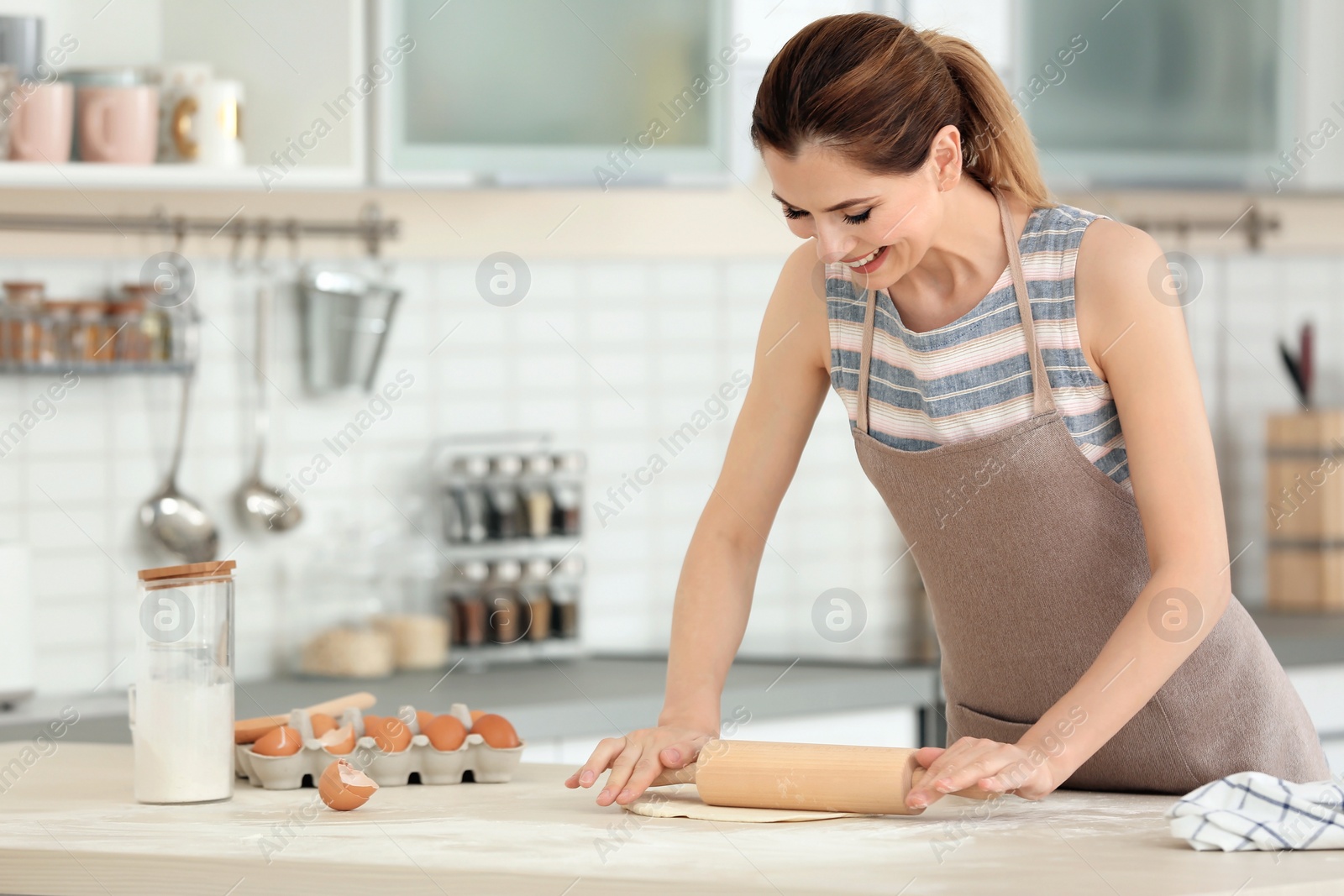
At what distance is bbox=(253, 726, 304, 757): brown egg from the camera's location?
116cm

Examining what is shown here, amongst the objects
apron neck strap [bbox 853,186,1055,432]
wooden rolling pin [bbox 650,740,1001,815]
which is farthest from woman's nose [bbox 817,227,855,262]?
wooden rolling pin [bbox 650,740,1001,815]

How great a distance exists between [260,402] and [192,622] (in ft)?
4.04

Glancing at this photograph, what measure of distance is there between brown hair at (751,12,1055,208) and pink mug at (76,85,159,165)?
119 centimetres

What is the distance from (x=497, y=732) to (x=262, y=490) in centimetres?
122

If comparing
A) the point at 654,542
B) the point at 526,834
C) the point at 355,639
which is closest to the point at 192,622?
the point at 526,834

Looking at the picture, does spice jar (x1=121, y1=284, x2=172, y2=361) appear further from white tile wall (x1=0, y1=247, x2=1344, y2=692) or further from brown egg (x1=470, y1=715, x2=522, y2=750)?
brown egg (x1=470, y1=715, x2=522, y2=750)

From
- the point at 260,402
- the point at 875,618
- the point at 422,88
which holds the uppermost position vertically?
the point at 422,88

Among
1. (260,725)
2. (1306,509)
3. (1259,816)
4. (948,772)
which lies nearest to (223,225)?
(260,725)

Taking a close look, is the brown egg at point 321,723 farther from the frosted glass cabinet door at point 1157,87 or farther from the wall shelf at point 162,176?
the frosted glass cabinet door at point 1157,87

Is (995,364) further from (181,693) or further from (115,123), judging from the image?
(115,123)

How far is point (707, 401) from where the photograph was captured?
2604mm

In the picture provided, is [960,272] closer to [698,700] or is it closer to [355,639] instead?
[698,700]

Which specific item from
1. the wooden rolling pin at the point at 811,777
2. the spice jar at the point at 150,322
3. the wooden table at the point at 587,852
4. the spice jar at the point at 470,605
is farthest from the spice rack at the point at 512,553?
the wooden rolling pin at the point at 811,777

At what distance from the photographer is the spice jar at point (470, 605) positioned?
2.35 m
